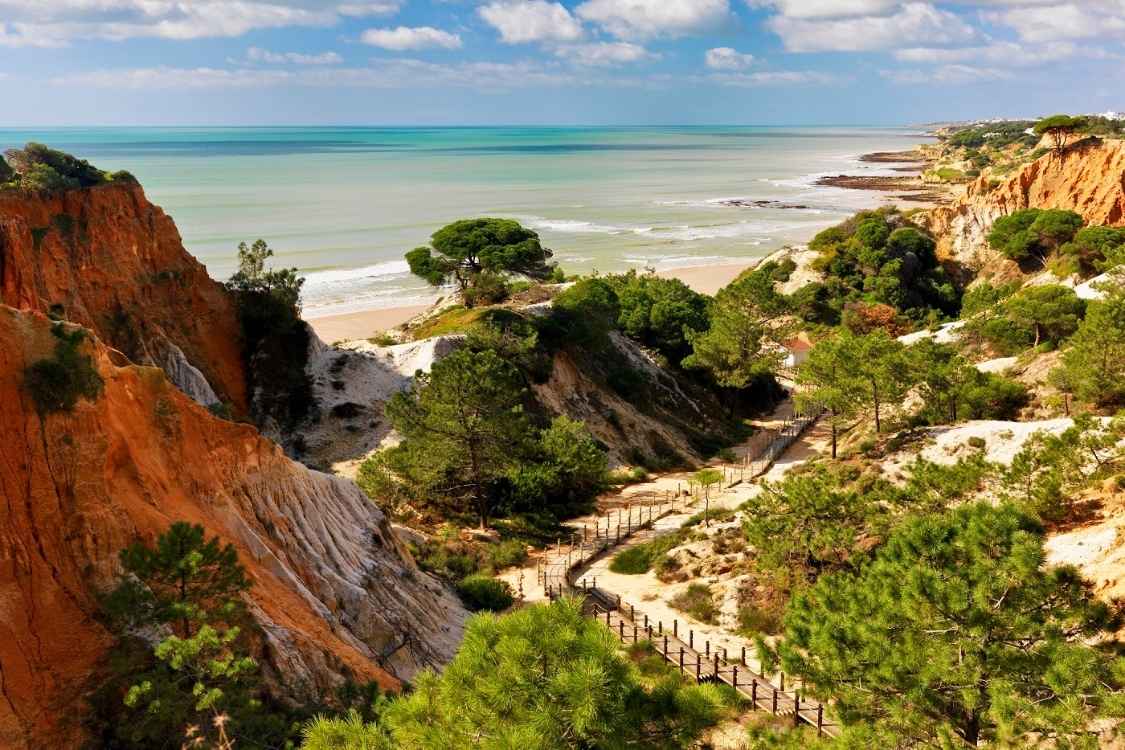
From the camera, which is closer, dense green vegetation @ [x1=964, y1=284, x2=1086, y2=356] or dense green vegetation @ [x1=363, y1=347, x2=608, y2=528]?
dense green vegetation @ [x1=363, y1=347, x2=608, y2=528]

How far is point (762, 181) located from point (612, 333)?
140 meters

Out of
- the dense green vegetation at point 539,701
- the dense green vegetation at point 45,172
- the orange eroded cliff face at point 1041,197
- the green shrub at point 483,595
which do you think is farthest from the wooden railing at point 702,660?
the orange eroded cliff face at point 1041,197

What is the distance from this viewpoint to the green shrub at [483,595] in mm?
22391

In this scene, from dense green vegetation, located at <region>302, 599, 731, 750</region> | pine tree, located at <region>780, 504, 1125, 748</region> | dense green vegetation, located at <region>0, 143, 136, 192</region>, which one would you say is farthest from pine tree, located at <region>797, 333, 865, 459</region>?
dense green vegetation, located at <region>0, 143, 136, 192</region>

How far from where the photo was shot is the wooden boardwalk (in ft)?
54.9

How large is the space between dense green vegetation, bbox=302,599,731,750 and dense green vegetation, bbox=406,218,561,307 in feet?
149

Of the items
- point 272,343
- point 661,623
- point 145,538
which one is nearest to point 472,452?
point 661,623

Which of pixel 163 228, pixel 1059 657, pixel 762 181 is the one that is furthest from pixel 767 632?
pixel 762 181

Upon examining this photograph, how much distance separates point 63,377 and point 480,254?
4357 cm

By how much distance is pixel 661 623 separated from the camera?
70.7 ft

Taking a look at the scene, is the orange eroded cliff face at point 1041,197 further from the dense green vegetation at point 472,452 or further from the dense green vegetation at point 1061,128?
the dense green vegetation at point 472,452

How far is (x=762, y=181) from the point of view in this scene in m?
177

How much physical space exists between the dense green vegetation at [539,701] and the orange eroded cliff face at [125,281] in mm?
25832

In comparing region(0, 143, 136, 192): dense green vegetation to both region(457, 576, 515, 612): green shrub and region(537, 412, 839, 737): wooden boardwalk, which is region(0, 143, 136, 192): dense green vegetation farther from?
region(537, 412, 839, 737): wooden boardwalk
